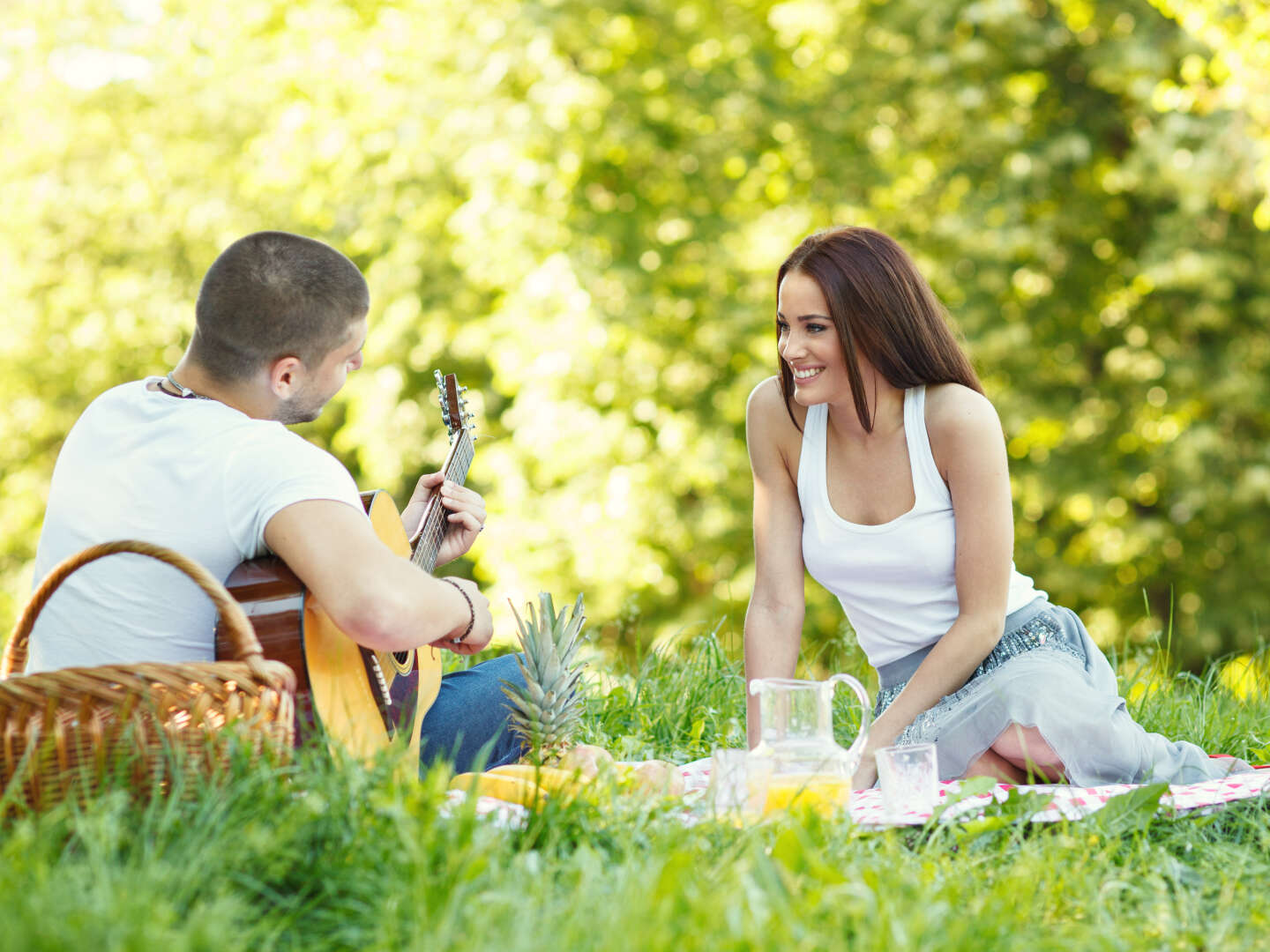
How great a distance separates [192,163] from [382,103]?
4190 mm

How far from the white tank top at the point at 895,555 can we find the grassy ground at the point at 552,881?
922 mm

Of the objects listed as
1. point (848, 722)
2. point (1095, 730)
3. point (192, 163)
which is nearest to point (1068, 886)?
point (1095, 730)

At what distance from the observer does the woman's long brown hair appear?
3115 millimetres

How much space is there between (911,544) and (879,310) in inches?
23.9

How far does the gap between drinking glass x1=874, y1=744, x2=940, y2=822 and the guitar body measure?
38.7 inches

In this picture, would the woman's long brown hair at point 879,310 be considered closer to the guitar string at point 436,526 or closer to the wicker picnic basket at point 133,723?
the guitar string at point 436,526

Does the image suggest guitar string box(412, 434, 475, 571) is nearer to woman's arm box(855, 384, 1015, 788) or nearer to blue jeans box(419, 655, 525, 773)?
blue jeans box(419, 655, 525, 773)

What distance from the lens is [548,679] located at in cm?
265

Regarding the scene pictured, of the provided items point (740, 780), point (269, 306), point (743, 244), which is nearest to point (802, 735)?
point (740, 780)

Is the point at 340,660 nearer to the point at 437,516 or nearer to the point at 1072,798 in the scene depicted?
the point at 437,516

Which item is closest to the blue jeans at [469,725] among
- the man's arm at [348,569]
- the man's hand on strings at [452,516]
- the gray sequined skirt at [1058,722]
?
the man's hand on strings at [452,516]

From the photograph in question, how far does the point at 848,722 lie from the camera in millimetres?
3553

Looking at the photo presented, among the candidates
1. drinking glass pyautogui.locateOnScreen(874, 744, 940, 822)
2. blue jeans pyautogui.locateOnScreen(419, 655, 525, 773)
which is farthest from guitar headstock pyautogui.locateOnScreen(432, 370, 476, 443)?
drinking glass pyautogui.locateOnScreen(874, 744, 940, 822)

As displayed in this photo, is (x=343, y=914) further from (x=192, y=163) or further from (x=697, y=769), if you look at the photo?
(x=192, y=163)
